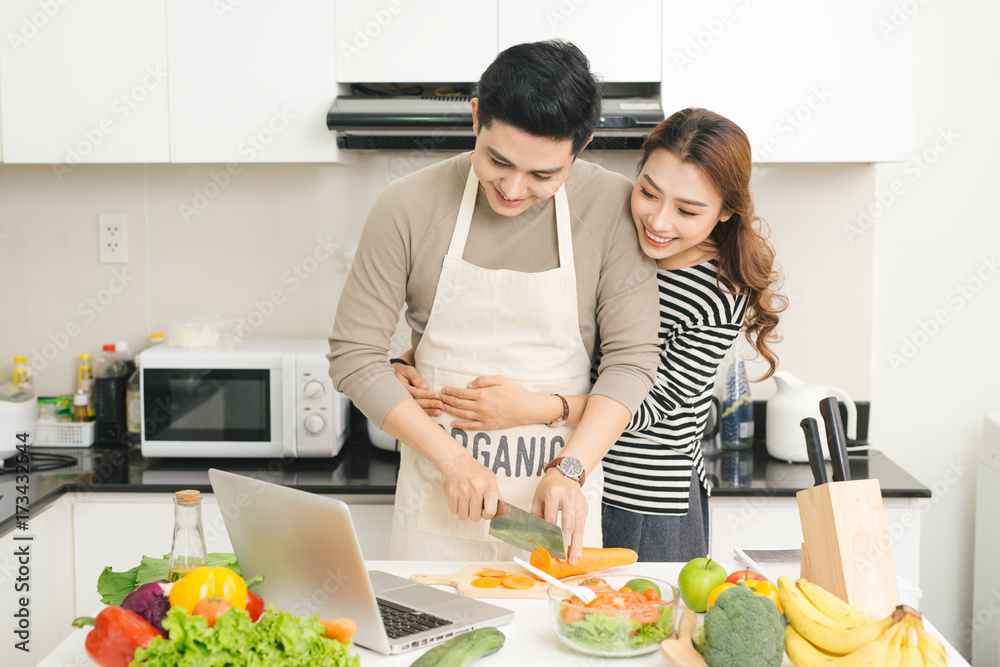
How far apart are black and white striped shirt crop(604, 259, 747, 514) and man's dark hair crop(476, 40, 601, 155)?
0.41 metres

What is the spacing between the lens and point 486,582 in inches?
46.1

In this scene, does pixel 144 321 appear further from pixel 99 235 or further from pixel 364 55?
pixel 364 55

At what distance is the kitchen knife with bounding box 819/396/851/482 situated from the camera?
103 cm

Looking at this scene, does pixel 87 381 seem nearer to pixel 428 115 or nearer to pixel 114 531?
pixel 114 531

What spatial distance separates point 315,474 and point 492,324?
847mm

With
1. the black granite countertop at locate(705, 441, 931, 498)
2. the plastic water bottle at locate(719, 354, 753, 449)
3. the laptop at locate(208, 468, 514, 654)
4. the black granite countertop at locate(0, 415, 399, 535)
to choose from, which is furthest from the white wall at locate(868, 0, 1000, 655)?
the laptop at locate(208, 468, 514, 654)

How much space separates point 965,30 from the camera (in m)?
2.26

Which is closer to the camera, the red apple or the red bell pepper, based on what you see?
the red bell pepper

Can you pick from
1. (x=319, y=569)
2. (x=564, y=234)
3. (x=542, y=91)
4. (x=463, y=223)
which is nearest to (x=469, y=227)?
(x=463, y=223)

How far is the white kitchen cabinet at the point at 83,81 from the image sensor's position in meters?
2.05

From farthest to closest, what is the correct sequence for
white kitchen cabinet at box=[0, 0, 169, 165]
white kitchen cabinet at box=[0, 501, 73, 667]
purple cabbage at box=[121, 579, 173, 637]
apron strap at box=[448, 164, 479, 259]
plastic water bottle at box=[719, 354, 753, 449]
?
plastic water bottle at box=[719, 354, 753, 449] → white kitchen cabinet at box=[0, 0, 169, 165] → white kitchen cabinet at box=[0, 501, 73, 667] → apron strap at box=[448, 164, 479, 259] → purple cabbage at box=[121, 579, 173, 637]

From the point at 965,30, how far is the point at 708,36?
0.79 metres

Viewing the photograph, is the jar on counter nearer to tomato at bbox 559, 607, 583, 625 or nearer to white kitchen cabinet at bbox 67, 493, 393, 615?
white kitchen cabinet at bbox 67, 493, 393, 615

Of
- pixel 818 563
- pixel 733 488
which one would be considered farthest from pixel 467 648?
pixel 733 488
